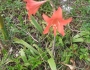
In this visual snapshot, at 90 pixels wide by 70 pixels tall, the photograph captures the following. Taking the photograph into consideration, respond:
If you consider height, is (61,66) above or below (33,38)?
below

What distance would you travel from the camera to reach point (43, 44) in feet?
9.36

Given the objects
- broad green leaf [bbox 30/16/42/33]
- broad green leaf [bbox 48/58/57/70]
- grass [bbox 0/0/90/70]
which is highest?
broad green leaf [bbox 30/16/42/33]

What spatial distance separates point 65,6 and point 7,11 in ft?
2.83

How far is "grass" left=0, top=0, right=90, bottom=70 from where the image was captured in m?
2.60

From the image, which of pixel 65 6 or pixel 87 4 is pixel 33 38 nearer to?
pixel 65 6

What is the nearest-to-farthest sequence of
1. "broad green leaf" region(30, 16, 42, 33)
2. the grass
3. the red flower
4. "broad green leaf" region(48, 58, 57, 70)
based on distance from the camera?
the red flower, "broad green leaf" region(48, 58, 57, 70), the grass, "broad green leaf" region(30, 16, 42, 33)

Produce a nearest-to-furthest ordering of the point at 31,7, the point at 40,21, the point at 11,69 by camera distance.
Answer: the point at 31,7 → the point at 11,69 → the point at 40,21

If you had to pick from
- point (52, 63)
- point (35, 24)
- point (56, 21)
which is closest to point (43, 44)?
point (35, 24)

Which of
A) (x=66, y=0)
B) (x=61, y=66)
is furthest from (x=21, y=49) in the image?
(x=66, y=0)

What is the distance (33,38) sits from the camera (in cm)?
282

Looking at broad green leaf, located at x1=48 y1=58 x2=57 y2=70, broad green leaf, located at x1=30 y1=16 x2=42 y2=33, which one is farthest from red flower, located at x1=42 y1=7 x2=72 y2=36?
broad green leaf, located at x1=30 y1=16 x2=42 y2=33

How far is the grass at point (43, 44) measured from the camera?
260 centimetres

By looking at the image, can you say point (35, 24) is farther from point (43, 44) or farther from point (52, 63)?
point (52, 63)

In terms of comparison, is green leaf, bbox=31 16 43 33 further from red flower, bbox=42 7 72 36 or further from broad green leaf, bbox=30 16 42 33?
red flower, bbox=42 7 72 36
